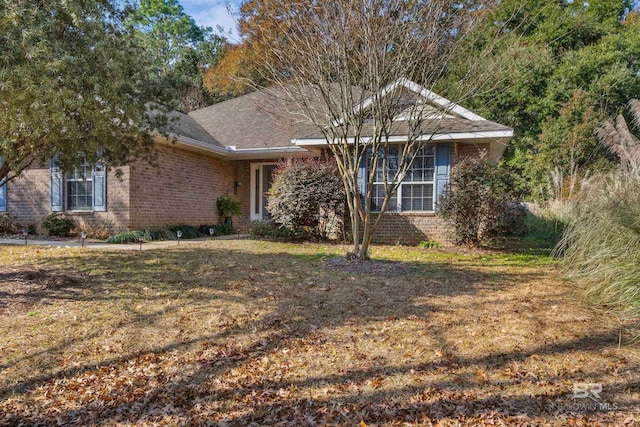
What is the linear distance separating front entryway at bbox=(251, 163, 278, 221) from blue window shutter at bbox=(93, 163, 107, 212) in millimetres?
5157

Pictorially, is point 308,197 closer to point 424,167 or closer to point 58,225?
point 424,167

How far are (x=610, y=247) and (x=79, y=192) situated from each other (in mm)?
11828

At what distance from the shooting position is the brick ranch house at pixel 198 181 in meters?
10.5

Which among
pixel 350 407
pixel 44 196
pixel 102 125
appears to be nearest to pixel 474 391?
pixel 350 407

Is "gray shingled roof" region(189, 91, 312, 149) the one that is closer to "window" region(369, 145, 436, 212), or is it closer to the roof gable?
"window" region(369, 145, 436, 212)

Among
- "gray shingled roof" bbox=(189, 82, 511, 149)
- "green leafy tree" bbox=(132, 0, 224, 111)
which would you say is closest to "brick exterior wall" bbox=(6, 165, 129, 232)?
"gray shingled roof" bbox=(189, 82, 511, 149)

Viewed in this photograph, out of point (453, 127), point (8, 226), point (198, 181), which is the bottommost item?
point (8, 226)

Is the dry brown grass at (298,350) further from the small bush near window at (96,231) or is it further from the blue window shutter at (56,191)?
the blue window shutter at (56,191)

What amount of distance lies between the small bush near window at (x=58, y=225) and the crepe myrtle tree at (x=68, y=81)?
4.39 metres

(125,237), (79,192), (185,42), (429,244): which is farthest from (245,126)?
(185,42)

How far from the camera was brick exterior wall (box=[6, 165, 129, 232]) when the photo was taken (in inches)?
422

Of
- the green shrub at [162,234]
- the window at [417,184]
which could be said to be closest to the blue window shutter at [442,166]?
the window at [417,184]

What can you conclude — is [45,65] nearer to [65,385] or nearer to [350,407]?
[65,385]

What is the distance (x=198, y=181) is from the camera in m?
13.1
